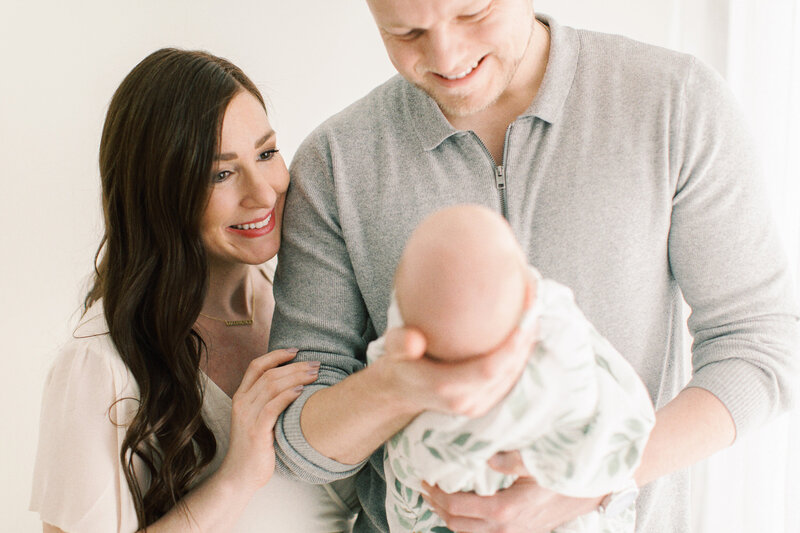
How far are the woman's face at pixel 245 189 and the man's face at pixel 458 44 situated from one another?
0.43m

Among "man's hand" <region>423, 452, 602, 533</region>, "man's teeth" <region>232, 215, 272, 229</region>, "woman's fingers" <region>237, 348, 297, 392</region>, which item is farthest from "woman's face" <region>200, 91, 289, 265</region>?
"man's hand" <region>423, 452, 602, 533</region>

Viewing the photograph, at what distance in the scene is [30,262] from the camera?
2.00m

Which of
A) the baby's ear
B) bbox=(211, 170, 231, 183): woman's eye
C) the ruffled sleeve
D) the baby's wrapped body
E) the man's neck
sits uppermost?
the man's neck

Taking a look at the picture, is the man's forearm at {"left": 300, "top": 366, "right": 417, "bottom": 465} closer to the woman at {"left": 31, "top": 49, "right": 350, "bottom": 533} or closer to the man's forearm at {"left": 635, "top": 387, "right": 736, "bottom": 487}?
the woman at {"left": 31, "top": 49, "right": 350, "bottom": 533}

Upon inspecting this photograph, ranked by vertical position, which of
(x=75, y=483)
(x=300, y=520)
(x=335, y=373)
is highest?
(x=335, y=373)

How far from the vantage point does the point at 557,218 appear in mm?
1340

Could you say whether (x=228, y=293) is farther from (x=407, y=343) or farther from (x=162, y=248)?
(x=407, y=343)

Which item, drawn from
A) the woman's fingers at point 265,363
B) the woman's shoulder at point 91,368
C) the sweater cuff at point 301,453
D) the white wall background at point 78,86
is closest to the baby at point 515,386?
the sweater cuff at point 301,453

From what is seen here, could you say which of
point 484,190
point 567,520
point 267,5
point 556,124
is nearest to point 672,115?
point 556,124

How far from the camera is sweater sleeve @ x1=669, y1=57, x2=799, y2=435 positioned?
1.24 m

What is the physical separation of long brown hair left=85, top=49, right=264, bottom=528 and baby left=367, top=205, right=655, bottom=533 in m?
0.61

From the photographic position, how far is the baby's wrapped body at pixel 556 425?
3.20 feet

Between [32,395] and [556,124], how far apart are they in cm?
167

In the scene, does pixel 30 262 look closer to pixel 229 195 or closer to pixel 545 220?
pixel 229 195
